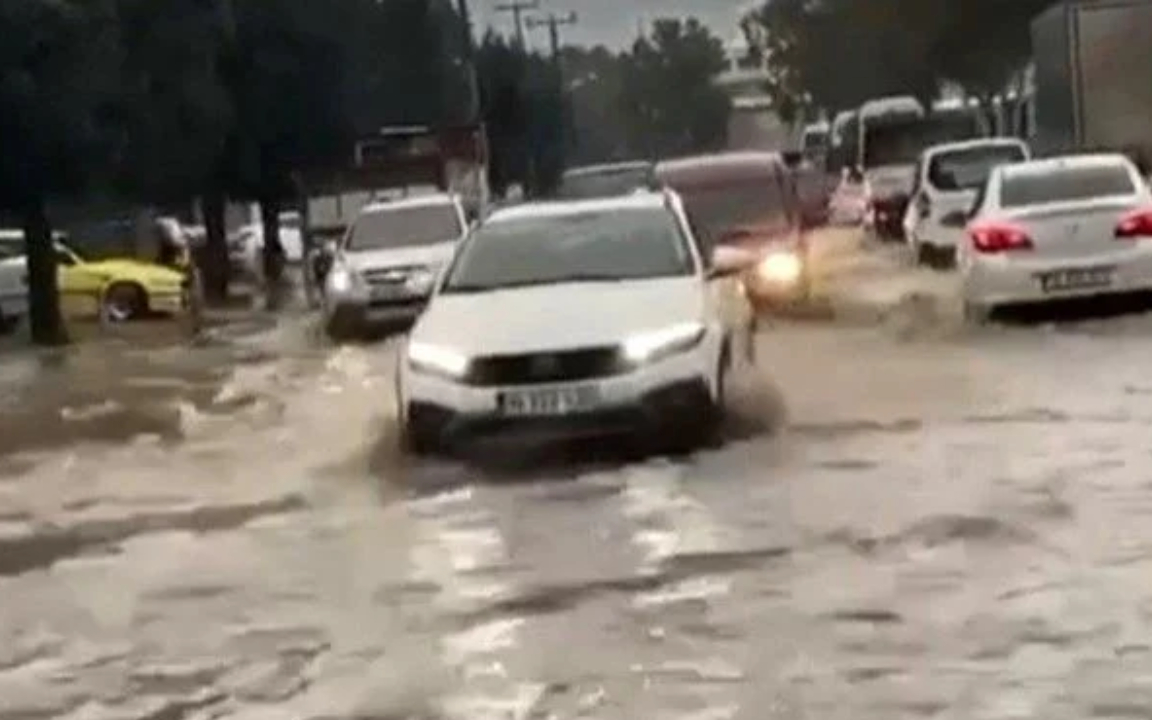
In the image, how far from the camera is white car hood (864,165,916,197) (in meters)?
56.8

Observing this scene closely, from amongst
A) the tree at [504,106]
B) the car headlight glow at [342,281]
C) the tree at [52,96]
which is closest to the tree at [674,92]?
the tree at [504,106]

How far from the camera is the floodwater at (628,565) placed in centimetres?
1062

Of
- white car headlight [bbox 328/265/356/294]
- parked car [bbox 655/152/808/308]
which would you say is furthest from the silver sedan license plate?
parked car [bbox 655/152/808/308]

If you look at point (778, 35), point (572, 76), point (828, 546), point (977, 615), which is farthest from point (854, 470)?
point (572, 76)

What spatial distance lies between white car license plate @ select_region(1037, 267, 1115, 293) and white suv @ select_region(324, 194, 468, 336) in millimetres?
9379

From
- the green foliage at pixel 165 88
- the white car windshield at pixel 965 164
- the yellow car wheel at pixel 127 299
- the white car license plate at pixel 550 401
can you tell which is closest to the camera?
the white car license plate at pixel 550 401

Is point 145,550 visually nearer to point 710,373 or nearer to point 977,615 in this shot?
point 710,373

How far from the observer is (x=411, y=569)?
13977 millimetres

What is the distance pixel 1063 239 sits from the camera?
26484 millimetres

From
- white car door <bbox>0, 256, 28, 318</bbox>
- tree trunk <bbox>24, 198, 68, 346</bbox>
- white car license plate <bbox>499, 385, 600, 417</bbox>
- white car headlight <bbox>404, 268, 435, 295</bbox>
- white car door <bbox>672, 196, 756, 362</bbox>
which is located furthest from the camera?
white car door <bbox>0, 256, 28, 318</bbox>

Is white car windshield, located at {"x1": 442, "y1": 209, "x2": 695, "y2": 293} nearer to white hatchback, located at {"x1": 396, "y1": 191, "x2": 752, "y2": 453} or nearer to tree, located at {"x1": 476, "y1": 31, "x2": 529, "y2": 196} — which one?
white hatchback, located at {"x1": 396, "y1": 191, "x2": 752, "y2": 453}

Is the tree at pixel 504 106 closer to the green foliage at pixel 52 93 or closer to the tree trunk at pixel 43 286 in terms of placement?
the tree trunk at pixel 43 286

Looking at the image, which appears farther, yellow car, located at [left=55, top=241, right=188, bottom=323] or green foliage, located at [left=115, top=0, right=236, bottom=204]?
yellow car, located at [left=55, top=241, right=188, bottom=323]

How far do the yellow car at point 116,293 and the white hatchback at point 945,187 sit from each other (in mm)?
11390
